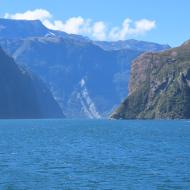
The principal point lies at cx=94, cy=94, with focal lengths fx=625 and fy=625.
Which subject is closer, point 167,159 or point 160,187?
point 160,187

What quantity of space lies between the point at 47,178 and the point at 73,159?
27670 mm

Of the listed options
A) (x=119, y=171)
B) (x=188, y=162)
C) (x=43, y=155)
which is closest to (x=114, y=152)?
(x=43, y=155)

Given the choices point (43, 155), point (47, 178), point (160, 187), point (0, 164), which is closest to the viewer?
point (160, 187)

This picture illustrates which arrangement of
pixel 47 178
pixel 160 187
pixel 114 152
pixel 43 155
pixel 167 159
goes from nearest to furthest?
1. pixel 160 187
2. pixel 47 178
3. pixel 167 159
4. pixel 43 155
5. pixel 114 152

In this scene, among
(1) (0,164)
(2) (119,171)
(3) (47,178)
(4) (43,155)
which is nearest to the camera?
(3) (47,178)

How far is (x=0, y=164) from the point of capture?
97312 mm

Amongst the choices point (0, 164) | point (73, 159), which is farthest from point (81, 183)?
point (73, 159)

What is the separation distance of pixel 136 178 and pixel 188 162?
71.9ft

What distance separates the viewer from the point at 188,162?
332 ft

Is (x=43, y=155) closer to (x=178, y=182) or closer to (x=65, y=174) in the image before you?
(x=65, y=174)

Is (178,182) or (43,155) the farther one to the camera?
(43,155)

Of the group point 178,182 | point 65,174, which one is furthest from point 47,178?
point 178,182

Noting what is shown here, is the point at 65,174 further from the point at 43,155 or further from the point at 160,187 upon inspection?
the point at 43,155

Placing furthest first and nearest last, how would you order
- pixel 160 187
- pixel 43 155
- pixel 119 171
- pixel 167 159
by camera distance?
pixel 43 155 → pixel 167 159 → pixel 119 171 → pixel 160 187
